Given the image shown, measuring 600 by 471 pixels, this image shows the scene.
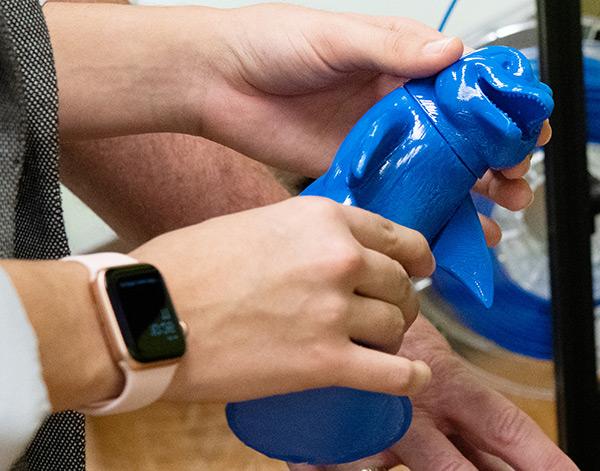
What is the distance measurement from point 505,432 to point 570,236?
0.32m

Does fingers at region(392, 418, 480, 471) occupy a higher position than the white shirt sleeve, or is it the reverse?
the white shirt sleeve

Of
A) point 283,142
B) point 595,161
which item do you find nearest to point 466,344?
point 595,161

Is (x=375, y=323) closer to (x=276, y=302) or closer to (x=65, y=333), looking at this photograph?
(x=276, y=302)

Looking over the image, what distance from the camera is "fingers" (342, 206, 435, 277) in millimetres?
550

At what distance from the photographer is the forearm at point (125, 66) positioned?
82cm

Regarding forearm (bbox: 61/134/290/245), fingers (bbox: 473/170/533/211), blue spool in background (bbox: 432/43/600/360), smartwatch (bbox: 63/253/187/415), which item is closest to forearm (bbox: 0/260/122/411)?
smartwatch (bbox: 63/253/187/415)

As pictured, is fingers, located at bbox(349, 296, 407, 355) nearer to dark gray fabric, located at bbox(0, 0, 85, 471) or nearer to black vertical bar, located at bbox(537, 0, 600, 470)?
dark gray fabric, located at bbox(0, 0, 85, 471)

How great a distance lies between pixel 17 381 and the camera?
1.42 ft

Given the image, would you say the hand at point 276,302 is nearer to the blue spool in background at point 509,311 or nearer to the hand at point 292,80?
the hand at point 292,80

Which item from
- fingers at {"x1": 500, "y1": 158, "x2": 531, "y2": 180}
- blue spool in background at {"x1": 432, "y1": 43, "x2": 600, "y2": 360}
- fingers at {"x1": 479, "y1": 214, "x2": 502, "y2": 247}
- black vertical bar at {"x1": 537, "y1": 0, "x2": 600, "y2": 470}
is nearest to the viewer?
fingers at {"x1": 500, "y1": 158, "x2": 531, "y2": 180}

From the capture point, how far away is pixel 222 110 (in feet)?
2.69

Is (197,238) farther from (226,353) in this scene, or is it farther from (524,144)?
(524,144)

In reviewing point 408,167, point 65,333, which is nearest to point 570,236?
point 408,167

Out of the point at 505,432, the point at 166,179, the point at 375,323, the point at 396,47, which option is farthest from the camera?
the point at 166,179
